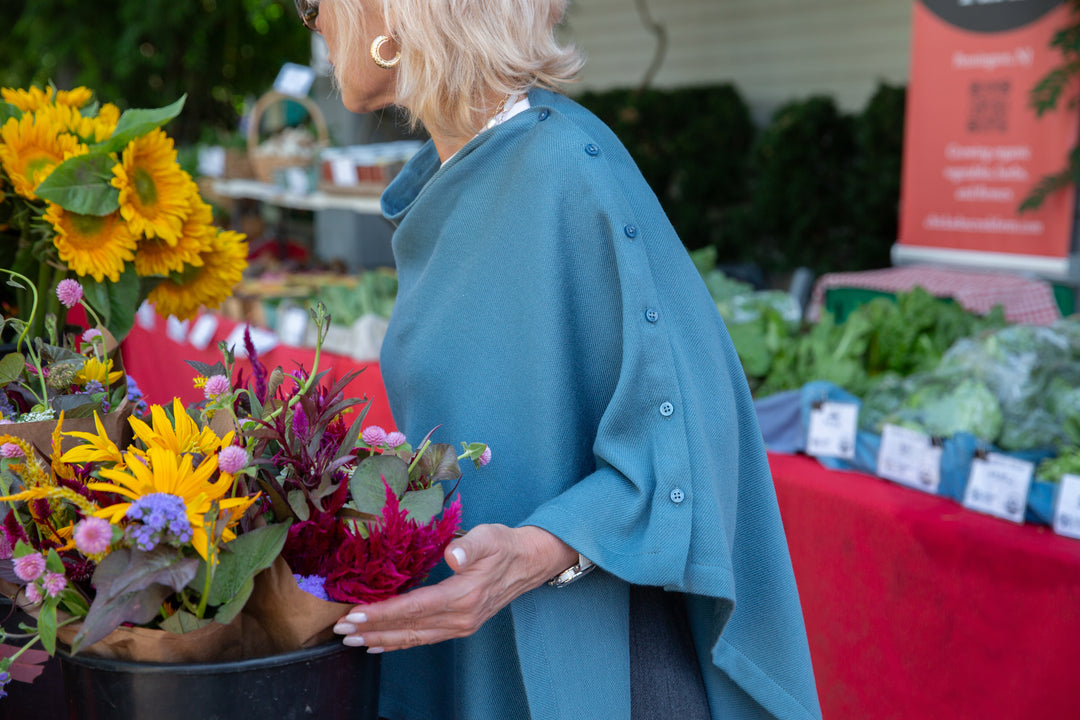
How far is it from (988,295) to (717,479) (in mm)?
3077

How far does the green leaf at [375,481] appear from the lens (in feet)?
2.37

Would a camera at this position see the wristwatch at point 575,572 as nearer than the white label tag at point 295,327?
Yes

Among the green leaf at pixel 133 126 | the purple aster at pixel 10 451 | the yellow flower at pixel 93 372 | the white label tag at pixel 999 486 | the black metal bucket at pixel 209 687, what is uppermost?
the green leaf at pixel 133 126

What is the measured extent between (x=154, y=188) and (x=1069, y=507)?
1.85 metres

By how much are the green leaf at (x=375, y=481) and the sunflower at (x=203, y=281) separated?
52cm

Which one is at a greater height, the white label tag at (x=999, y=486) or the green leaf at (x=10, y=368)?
the green leaf at (x=10, y=368)

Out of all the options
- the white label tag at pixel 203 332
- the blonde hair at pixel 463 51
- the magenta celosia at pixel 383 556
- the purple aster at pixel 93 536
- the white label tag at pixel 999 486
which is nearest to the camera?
the purple aster at pixel 93 536

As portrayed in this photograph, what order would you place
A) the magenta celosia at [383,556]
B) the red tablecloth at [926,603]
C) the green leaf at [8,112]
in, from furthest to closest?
1. the red tablecloth at [926,603]
2. the green leaf at [8,112]
3. the magenta celosia at [383,556]

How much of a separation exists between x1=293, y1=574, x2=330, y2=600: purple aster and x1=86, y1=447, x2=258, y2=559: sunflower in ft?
0.21

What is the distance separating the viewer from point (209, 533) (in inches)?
26.1

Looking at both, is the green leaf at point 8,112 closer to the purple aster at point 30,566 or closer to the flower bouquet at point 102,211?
the flower bouquet at point 102,211

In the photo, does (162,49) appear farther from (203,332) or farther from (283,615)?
(283,615)

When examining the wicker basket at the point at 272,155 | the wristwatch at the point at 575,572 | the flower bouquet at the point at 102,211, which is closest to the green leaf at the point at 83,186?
the flower bouquet at the point at 102,211

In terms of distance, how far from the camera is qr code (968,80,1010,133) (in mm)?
3793
